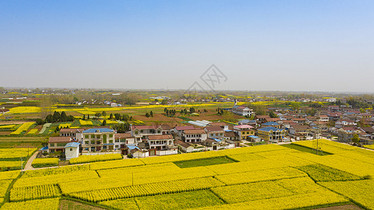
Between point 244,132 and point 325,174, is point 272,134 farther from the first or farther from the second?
point 325,174

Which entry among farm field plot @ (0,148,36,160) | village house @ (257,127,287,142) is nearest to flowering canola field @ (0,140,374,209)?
farm field plot @ (0,148,36,160)

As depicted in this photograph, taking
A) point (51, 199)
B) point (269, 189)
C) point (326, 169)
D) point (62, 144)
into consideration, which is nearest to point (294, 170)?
point (326, 169)

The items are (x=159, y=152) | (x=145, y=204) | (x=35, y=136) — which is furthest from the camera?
(x=35, y=136)

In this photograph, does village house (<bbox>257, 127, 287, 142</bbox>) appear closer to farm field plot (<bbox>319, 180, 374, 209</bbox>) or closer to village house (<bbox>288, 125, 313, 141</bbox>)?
village house (<bbox>288, 125, 313, 141</bbox>)

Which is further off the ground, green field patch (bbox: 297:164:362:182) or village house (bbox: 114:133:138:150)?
village house (bbox: 114:133:138:150)

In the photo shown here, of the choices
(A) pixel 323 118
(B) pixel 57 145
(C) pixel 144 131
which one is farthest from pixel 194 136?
(A) pixel 323 118

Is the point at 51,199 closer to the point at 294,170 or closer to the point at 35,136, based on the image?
the point at 294,170
